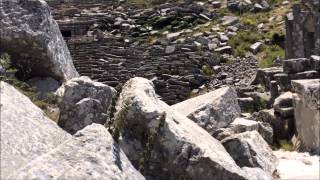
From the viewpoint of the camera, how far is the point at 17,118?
5242 millimetres

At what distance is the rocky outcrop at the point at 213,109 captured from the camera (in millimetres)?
7954

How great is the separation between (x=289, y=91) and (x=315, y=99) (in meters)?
2.97

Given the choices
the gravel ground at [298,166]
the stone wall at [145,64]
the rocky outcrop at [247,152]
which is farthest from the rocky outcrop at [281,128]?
the stone wall at [145,64]

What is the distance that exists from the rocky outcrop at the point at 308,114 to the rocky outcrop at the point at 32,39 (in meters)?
3.34

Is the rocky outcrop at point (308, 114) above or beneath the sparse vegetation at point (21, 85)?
beneath

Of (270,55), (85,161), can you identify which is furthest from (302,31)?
(85,161)

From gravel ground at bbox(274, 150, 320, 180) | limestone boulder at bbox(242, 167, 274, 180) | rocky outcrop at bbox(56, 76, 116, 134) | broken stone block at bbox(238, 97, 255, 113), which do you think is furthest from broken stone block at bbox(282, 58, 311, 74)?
limestone boulder at bbox(242, 167, 274, 180)

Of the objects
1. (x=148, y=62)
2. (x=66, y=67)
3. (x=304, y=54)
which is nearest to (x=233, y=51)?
A: (x=148, y=62)

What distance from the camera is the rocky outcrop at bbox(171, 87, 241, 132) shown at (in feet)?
26.1

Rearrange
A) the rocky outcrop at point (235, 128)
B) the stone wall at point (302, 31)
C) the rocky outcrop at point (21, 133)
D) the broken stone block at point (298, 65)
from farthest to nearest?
the stone wall at point (302, 31) → the broken stone block at point (298, 65) → the rocky outcrop at point (235, 128) → the rocky outcrop at point (21, 133)

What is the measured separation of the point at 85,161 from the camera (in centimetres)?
469

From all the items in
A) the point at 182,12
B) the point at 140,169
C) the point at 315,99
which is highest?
the point at 140,169

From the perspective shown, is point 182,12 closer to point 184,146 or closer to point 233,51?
point 233,51

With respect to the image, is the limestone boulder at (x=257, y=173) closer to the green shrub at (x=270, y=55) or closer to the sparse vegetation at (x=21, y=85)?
the sparse vegetation at (x=21, y=85)
